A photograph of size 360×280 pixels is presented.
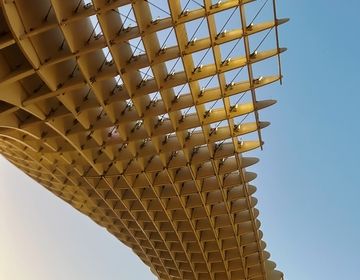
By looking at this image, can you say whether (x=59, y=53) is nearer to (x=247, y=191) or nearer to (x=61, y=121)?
(x=61, y=121)

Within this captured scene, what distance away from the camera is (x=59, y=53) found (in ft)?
90.0

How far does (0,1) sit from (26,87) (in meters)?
9.21

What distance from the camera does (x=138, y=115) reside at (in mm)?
32375

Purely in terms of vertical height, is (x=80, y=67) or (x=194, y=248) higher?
(x=80, y=67)

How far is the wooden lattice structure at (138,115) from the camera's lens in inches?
1025

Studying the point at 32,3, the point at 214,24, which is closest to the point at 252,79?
the point at 214,24

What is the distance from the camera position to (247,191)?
4194cm

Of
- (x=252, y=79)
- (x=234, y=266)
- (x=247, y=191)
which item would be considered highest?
(x=252, y=79)

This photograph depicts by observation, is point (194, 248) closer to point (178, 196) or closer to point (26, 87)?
point (178, 196)

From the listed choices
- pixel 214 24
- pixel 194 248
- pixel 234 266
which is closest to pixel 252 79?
pixel 214 24

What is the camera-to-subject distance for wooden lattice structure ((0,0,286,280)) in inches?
1025

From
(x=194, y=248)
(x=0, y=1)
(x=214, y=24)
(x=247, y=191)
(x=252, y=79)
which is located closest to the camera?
(x=0, y=1)

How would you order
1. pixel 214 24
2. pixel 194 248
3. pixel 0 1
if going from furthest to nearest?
1. pixel 194 248
2. pixel 214 24
3. pixel 0 1

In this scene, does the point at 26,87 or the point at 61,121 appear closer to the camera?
the point at 26,87
